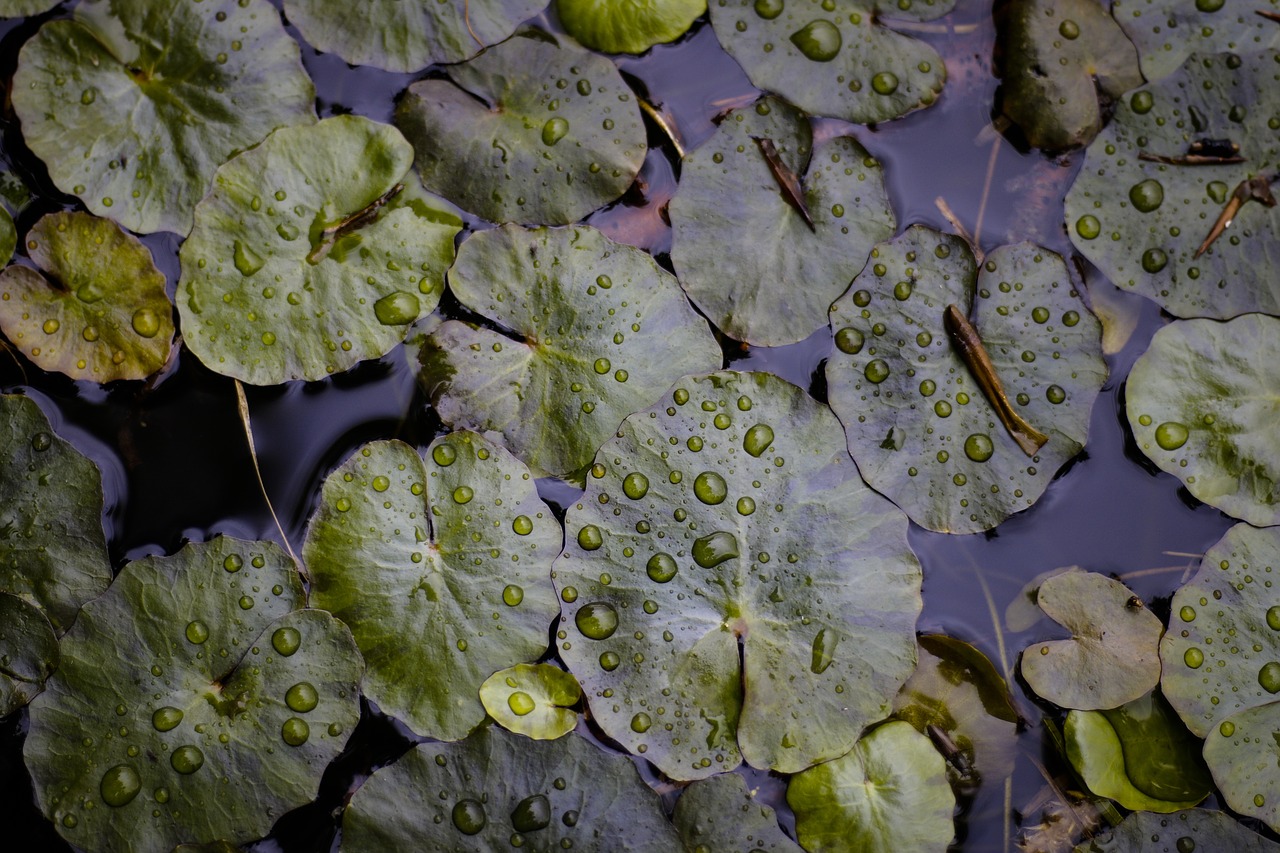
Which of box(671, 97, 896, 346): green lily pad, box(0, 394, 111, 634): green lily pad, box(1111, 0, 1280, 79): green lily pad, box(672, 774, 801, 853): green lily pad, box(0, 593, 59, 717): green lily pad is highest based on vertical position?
box(1111, 0, 1280, 79): green lily pad

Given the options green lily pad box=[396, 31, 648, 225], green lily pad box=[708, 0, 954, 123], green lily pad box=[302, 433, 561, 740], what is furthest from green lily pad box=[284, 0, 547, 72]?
green lily pad box=[302, 433, 561, 740]

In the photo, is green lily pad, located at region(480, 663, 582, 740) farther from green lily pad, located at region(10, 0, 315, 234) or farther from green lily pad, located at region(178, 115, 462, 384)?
green lily pad, located at region(10, 0, 315, 234)

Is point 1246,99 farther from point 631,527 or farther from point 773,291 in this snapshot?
point 631,527

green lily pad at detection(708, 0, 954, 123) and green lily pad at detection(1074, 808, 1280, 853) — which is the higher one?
green lily pad at detection(708, 0, 954, 123)

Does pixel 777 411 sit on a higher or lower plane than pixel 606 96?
lower

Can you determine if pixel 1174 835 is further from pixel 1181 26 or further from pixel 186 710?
pixel 186 710

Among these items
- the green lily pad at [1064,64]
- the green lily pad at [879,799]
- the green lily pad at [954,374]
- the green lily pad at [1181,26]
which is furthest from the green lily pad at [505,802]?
the green lily pad at [1181,26]

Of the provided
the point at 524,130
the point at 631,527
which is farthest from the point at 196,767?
the point at 524,130
